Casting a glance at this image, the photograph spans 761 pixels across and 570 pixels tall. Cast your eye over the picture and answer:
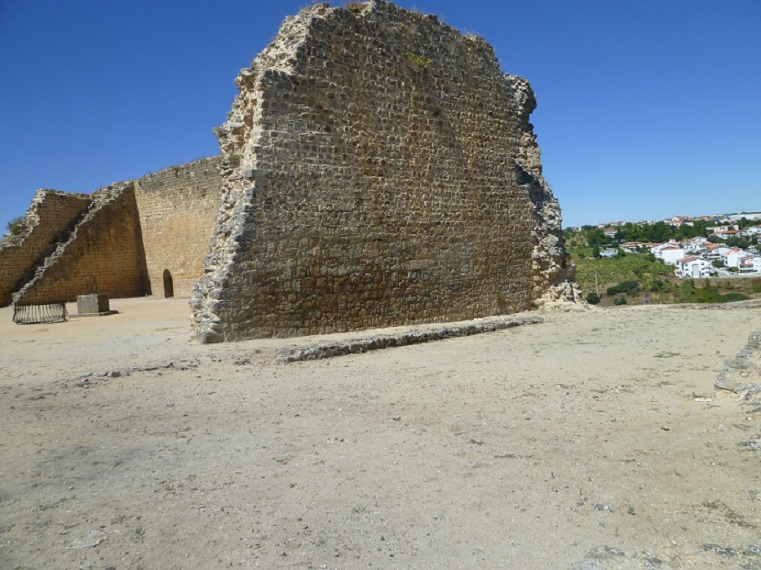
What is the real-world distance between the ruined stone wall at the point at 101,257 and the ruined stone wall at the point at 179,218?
2.17 feet

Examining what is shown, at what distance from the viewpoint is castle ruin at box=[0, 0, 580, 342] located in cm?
869

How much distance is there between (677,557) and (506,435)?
1.74 meters

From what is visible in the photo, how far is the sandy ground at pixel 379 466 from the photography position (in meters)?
2.60

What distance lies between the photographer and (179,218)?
20172 millimetres

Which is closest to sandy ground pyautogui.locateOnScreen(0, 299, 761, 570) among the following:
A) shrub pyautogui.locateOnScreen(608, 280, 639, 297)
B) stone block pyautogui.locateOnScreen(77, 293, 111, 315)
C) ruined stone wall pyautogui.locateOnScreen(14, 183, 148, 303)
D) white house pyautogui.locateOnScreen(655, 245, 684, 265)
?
stone block pyautogui.locateOnScreen(77, 293, 111, 315)

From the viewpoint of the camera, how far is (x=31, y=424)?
453 centimetres

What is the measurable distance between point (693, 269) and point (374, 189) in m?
72.7

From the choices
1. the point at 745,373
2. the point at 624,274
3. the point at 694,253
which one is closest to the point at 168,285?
the point at 745,373

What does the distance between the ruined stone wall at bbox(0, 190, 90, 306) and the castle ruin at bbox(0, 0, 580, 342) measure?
13.6 metres

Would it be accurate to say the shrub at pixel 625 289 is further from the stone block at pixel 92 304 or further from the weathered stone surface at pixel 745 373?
the weathered stone surface at pixel 745 373

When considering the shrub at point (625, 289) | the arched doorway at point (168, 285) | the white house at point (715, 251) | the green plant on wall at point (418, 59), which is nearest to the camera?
the green plant on wall at point (418, 59)

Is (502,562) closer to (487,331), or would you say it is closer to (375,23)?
(487,331)

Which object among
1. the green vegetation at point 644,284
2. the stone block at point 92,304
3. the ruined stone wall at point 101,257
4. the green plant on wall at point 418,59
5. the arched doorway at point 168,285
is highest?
the green plant on wall at point 418,59

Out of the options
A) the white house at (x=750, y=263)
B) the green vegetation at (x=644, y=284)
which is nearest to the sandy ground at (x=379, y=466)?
the green vegetation at (x=644, y=284)
